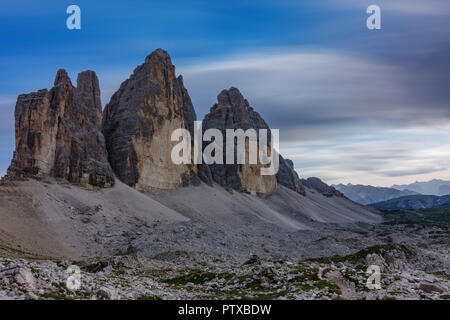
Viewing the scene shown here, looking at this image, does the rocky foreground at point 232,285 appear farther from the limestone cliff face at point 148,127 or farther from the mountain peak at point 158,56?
the mountain peak at point 158,56

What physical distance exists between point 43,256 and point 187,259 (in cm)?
2196

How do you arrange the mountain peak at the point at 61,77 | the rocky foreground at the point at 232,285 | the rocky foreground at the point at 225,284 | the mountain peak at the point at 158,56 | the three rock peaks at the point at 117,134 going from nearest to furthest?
the rocky foreground at the point at 232,285, the rocky foreground at the point at 225,284, the three rock peaks at the point at 117,134, the mountain peak at the point at 61,77, the mountain peak at the point at 158,56

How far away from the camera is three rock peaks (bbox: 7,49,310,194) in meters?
99.8

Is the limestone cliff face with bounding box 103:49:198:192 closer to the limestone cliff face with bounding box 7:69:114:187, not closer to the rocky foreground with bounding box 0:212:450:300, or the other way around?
the limestone cliff face with bounding box 7:69:114:187

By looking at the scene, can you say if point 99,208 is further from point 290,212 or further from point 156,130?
point 290,212

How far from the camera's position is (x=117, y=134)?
139 meters

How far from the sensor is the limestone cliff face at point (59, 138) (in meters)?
97.8

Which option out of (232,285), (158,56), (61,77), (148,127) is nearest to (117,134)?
(148,127)

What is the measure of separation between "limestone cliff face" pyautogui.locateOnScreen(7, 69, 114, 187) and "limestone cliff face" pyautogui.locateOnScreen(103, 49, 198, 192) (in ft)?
40.9

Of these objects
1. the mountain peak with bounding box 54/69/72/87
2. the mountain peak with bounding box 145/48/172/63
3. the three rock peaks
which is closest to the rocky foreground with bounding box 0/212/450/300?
the three rock peaks

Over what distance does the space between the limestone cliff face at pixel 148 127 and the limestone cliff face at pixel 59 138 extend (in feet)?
40.9

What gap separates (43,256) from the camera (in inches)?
2726

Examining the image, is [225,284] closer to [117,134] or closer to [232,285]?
[232,285]

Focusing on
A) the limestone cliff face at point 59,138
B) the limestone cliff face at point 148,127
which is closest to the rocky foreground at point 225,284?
the limestone cliff face at point 59,138
